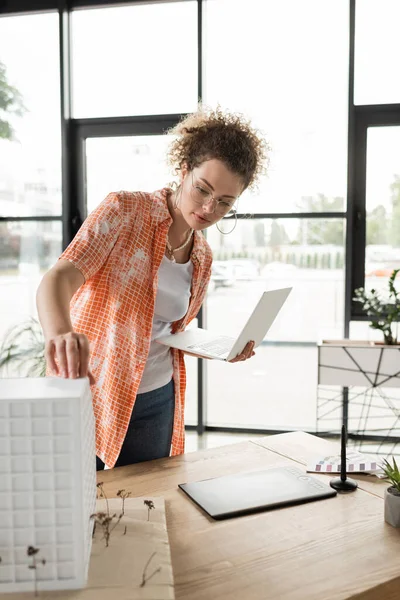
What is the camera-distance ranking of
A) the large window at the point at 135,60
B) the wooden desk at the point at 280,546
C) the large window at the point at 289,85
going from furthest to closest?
the large window at the point at 135,60 → the large window at the point at 289,85 → the wooden desk at the point at 280,546

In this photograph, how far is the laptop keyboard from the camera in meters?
1.63

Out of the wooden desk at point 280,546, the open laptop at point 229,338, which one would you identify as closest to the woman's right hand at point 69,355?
the wooden desk at point 280,546

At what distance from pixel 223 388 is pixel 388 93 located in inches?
84.6

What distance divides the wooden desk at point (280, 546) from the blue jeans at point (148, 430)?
198 millimetres

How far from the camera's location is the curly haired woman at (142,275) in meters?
1.59

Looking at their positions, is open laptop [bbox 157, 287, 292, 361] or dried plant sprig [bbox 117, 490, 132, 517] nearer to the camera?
dried plant sprig [bbox 117, 490, 132, 517]

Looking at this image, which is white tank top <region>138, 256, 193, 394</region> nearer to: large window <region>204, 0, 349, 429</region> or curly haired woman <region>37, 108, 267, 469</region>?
curly haired woman <region>37, 108, 267, 469</region>

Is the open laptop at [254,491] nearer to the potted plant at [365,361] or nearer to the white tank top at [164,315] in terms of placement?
the white tank top at [164,315]

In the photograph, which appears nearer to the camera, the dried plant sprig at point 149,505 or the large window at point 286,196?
the dried plant sprig at point 149,505

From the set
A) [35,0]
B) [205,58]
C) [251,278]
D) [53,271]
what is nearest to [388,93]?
[205,58]

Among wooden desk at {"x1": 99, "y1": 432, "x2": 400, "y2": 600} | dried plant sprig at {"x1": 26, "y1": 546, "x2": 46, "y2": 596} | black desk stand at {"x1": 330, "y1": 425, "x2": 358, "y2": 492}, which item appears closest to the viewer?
dried plant sprig at {"x1": 26, "y1": 546, "x2": 46, "y2": 596}

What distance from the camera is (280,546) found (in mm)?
1104

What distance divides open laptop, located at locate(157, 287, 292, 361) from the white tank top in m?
0.04

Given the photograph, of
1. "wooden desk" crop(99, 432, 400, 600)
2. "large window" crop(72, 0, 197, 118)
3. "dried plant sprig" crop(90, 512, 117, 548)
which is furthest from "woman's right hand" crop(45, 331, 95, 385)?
"large window" crop(72, 0, 197, 118)
